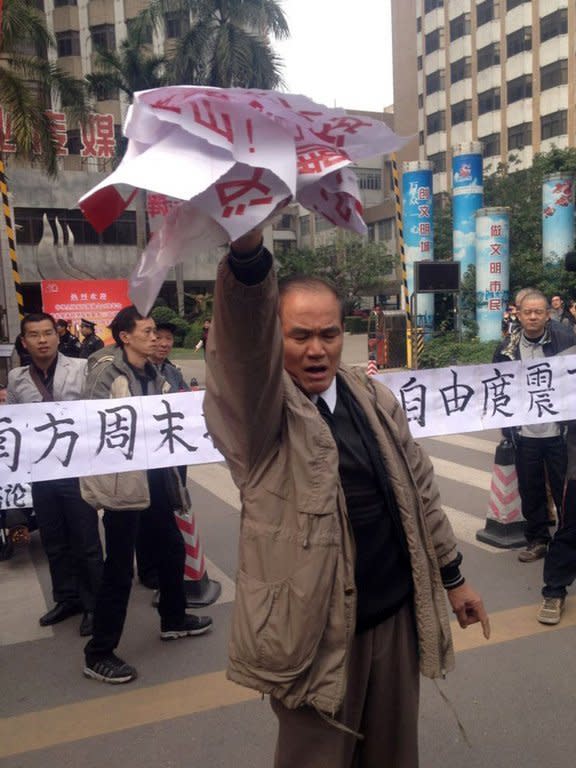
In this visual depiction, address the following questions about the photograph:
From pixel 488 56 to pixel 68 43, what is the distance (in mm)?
25053

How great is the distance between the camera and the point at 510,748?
287 centimetres

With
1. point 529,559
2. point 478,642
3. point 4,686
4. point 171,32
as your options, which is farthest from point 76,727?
point 171,32

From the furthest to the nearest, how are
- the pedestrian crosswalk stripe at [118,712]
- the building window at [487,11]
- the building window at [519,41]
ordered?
the building window at [487,11] → the building window at [519,41] → the pedestrian crosswalk stripe at [118,712]

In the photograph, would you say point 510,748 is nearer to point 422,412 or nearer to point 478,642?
point 478,642

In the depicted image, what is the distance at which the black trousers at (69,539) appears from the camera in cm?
416

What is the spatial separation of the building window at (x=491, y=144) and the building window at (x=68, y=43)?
81.3ft

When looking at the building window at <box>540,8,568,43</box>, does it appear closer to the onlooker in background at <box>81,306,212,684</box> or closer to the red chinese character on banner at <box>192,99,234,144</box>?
the onlooker in background at <box>81,306,212,684</box>

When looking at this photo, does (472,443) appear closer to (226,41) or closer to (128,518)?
(128,518)

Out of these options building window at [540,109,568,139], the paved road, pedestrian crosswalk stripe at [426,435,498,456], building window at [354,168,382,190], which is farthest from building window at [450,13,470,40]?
the paved road

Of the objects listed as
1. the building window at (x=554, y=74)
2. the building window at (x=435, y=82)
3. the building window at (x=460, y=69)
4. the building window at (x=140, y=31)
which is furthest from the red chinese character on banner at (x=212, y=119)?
the building window at (x=435, y=82)

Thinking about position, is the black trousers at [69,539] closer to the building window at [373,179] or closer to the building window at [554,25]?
the building window at [554,25]

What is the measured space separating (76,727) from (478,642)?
6.32ft

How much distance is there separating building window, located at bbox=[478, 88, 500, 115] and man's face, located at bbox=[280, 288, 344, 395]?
49.2 meters

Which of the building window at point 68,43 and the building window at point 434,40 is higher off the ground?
the building window at point 434,40
